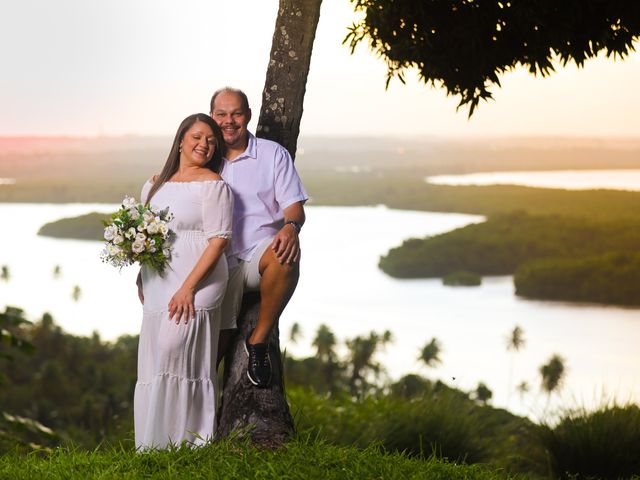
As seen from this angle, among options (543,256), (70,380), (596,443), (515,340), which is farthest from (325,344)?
(596,443)

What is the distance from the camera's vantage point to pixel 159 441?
6422 millimetres

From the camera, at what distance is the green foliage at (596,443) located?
8.94 meters

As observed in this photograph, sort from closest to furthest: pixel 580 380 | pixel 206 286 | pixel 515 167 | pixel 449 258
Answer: pixel 206 286
pixel 580 380
pixel 515 167
pixel 449 258

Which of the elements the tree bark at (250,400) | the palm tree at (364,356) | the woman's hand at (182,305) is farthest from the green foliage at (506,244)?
the woman's hand at (182,305)

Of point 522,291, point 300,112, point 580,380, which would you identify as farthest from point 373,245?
point 300,112

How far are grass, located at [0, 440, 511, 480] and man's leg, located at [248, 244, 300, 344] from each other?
0.72 metres

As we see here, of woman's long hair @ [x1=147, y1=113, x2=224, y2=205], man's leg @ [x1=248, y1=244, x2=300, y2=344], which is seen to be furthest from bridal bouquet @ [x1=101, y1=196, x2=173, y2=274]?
man's leg @ [x1=248, y1=244, x2=300, y2=344]

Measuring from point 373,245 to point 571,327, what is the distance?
301 inches

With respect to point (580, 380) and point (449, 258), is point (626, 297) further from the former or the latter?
point (580, 380)

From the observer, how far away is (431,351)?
28.8m

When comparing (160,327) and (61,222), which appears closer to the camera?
(160,327)

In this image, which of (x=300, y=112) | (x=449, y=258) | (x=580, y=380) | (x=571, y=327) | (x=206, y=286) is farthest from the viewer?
(x=449, y=258)

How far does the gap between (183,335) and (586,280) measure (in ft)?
118

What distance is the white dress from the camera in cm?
614
